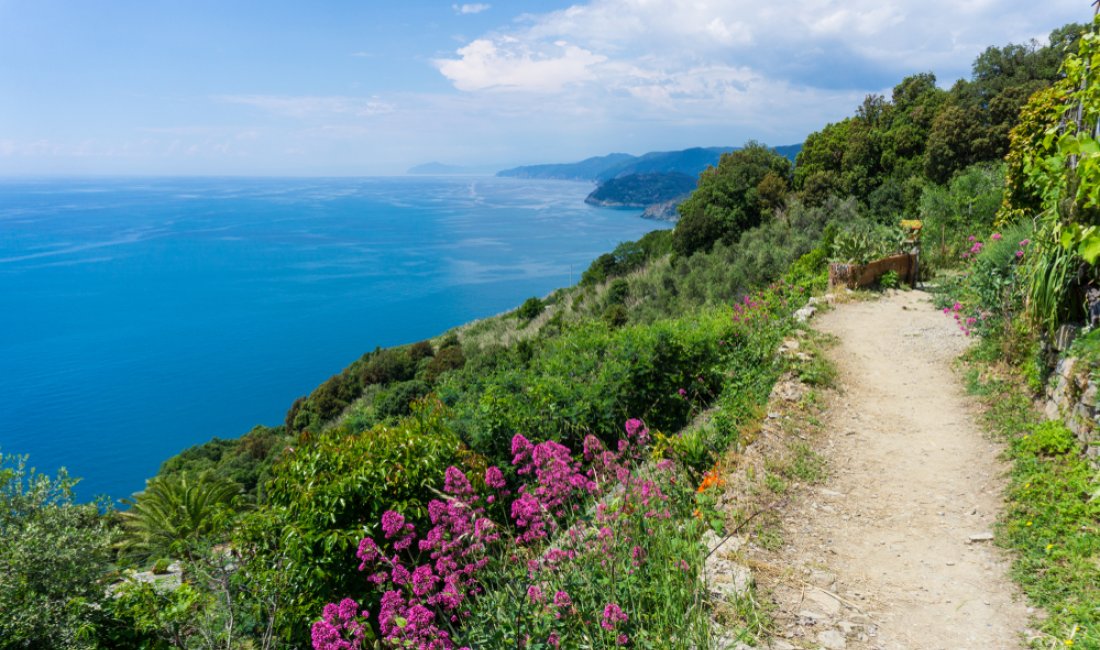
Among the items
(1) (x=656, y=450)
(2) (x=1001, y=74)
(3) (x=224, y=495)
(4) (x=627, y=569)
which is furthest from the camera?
(2) (x=1001, y=74)

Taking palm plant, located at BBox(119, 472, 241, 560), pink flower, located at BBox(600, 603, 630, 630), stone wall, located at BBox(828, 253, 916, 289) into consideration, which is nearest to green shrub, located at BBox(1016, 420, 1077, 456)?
pink flower, located at BBox(600, 603, 630, 630)

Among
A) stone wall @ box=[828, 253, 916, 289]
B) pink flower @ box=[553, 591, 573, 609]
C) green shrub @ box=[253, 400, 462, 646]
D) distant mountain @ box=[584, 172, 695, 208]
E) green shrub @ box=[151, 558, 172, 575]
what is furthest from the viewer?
distant mountain @ box=[584, 172, 695, 208]

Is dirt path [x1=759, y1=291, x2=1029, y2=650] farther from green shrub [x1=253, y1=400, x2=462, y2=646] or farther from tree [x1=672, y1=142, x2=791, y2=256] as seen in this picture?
tree [x1=672, y1=142, x2=791, y2=256]

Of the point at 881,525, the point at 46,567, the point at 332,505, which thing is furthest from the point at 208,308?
the point at 881,525

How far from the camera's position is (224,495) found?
46.4ft

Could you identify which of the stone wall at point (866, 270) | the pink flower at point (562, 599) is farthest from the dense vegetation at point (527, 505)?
the stone wall at point (866, 270)

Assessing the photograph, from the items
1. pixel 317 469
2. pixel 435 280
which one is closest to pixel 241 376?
pixel 435 280

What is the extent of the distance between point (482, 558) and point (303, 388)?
55.1m

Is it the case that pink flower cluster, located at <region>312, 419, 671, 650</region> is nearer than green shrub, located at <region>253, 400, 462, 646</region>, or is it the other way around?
pink flower cluster, located at <region>312, 419, 671, 650</region>

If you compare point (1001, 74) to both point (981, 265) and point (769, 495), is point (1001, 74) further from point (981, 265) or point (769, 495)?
point (769, 495)

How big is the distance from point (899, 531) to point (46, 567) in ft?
23.1

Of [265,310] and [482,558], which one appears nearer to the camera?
[482,558]

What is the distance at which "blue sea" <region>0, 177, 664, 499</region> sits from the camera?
4578cm

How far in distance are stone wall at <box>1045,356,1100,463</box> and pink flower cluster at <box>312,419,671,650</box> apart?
10.8ft
